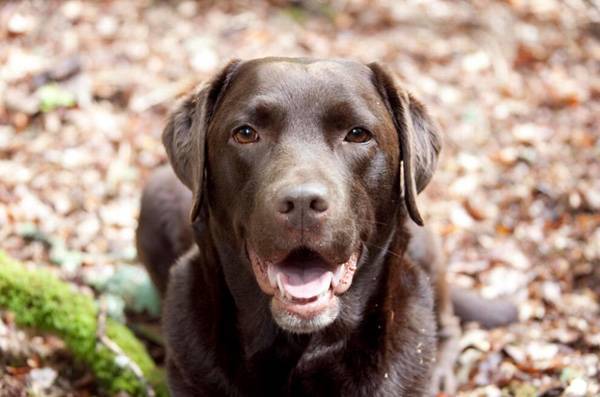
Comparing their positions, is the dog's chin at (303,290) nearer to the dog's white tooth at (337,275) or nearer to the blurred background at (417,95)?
the dog's white tooth at (337,275)

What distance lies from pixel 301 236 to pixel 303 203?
147mm

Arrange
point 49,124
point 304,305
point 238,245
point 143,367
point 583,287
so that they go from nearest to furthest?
point 304,305, point 238,245, point 143,367, point 583,287, point 49,124

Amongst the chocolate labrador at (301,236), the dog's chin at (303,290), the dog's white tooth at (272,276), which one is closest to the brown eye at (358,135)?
the chocolate labrador at (301,236)

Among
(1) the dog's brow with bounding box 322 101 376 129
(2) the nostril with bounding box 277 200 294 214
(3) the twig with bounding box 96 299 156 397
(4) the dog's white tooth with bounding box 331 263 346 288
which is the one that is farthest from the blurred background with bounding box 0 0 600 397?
(2) the nostril with bounding box 277 200 294 214

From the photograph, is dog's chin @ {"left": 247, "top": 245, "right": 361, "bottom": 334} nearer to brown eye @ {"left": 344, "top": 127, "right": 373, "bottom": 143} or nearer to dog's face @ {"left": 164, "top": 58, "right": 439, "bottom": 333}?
dog's face @ {"left": 164, "top": 58, "right": 439, "bottom": 333}

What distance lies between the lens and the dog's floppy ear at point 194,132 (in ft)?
12.2

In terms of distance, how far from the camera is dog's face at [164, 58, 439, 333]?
3.24m

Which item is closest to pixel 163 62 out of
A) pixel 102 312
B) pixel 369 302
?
pixel 102 312

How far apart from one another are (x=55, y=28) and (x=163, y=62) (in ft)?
3.37

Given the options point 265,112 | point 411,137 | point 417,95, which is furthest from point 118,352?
point 417,95

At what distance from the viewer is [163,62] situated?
298 inches

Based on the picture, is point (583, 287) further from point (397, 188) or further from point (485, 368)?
point (397, 188)

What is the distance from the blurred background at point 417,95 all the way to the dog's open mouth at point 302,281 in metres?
1.21

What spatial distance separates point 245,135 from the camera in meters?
3.57
